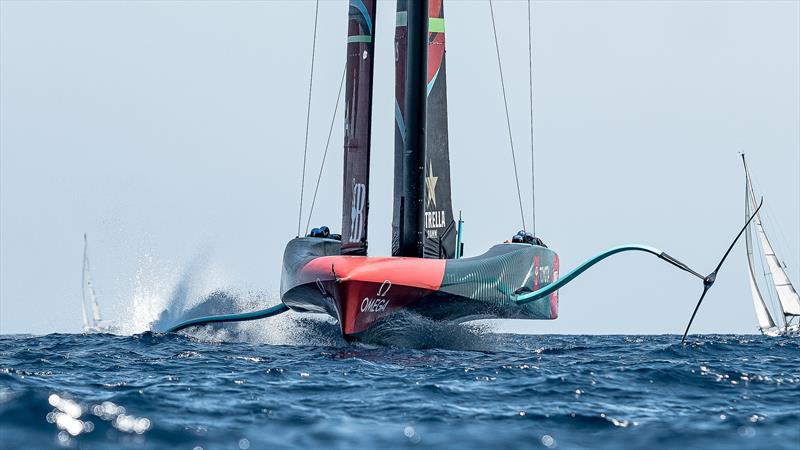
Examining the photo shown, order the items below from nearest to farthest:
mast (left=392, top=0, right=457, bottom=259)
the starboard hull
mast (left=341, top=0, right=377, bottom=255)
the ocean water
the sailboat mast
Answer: the ocean water < the starboard hull < the sailboat mast < mast (left=341, top=0, right=377, bottom=255) < mast (left=392, top=0, right=457, bottom=259)

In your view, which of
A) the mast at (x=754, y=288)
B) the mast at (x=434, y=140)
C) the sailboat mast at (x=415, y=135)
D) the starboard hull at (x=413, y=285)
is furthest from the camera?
the mast at (x=754, y=288)

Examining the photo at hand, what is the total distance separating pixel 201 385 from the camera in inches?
315

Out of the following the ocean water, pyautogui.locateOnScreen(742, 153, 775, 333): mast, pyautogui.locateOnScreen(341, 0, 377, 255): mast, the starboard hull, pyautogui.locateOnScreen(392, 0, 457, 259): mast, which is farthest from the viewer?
pyautogui.locateOnScreen(742, 153, 775, 333): mast

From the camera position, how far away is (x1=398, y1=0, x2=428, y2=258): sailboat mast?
50.0ft

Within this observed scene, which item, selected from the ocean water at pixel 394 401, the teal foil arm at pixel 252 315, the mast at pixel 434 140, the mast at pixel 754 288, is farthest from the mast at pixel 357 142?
the mast at pixel 754 288

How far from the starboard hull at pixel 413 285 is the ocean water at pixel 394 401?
4.82 feet

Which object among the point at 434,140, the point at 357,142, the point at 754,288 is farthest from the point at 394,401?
the point at 754,288

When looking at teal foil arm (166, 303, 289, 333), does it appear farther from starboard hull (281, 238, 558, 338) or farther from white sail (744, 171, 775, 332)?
white sail (744, 171, 775, 332)

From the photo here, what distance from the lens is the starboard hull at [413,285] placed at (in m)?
13.2

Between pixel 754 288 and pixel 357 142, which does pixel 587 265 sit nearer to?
pixel 357 142

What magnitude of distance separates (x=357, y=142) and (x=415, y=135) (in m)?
1.34

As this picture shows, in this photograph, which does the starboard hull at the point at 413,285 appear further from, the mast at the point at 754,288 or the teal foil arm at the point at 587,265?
the mast at the point at 754,288

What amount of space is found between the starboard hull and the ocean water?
4.82ft

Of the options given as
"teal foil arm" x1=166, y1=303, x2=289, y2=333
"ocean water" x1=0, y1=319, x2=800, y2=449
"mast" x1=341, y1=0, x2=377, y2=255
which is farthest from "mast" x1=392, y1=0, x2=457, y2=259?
"ocean water" x1=0, y1=319, x2=800, y2=449
